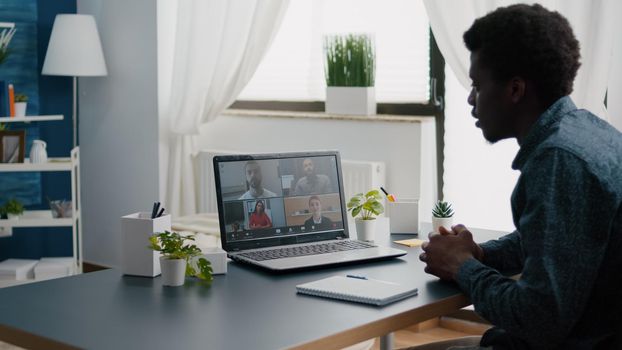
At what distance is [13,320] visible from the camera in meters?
1.62

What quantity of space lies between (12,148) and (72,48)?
61cm

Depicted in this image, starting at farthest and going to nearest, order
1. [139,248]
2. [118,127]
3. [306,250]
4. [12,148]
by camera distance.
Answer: [118,127], [12,148], [306,250], [139,248]

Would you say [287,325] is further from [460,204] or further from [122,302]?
[460,204]

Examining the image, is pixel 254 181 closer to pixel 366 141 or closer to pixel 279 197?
pixel 279 197

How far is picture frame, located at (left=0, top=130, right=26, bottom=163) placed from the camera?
4.31 metres

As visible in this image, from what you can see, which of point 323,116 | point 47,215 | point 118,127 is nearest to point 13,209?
point 47,215

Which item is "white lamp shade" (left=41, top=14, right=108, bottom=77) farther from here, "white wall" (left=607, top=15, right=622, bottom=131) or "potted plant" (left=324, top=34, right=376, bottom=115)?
"white wall" (left=607, top=15, right=622, bottom=131)

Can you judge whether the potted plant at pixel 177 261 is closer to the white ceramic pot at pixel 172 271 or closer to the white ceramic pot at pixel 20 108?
the white ceramic pot at pixel 172 271

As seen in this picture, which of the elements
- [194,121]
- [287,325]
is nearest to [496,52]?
[287,325]

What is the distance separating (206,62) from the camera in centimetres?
445

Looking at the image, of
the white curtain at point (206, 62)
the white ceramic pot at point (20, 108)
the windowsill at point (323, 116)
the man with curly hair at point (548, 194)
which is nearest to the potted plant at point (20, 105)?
the white ceramic pot at point (20, 108)

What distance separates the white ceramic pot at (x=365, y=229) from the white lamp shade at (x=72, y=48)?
2.61 metres

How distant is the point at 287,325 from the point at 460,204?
241cm

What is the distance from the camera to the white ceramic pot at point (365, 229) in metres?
2.36
